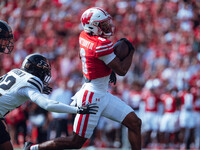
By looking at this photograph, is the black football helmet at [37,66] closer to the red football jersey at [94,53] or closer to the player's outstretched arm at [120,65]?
the red football jersey at [94,53]

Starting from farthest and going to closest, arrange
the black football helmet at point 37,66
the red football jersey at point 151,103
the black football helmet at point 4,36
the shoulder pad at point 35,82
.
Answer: the red football jersey at point 151,103
the black football helmet at point 4,36
the black football helmet at point 37,66
the shoulder pad at point 35,82

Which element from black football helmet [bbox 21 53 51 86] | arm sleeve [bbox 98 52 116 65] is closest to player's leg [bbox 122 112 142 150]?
arm sleeve [bbox 98 52 116 65]

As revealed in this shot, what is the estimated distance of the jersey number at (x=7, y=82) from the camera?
418cm

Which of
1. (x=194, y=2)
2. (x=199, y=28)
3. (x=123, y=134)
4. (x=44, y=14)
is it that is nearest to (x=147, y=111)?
(x=123, y=134)

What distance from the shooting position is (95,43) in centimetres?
476

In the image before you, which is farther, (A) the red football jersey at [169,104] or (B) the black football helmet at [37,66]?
(A) the red football jersey at [169,104]

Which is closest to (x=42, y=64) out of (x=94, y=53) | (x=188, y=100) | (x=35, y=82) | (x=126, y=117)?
(x=35, y=82)

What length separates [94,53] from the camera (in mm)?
4770

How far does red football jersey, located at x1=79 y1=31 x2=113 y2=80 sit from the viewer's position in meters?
4.73

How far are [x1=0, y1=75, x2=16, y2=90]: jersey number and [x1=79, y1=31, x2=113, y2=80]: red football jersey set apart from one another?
3.31 ft

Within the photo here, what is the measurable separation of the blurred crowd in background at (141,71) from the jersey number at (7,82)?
5.28 m

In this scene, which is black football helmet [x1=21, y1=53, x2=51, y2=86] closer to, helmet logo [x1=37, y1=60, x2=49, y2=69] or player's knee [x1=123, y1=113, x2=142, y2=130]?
helmet logo [x1=37, y1=60, x2=49, y2=69]

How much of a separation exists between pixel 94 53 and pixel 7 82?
106 cm

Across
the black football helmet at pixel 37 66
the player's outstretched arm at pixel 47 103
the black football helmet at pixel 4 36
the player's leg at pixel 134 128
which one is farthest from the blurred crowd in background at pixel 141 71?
the player's outstretched arm at pixel 47 103
